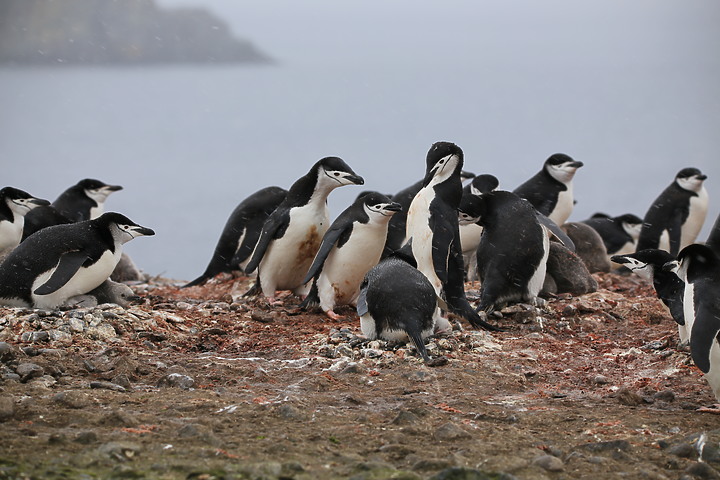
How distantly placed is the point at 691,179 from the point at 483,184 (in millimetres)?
3376

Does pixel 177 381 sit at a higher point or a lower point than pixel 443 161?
lower

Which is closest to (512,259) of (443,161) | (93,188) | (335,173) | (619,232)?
(443,161)

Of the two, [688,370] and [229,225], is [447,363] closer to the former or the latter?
[688,370]

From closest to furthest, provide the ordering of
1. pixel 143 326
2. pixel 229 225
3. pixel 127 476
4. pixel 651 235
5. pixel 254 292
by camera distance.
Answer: pixel 127 476
pixel 143 326
pixel 254 292
pixel 229 225
pixel 651 235

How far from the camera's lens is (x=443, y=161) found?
6527 mm

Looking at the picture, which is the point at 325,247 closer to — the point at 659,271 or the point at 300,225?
the point at 300,225

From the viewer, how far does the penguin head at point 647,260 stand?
5754mm

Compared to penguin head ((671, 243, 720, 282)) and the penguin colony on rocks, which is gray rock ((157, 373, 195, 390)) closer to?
the penguin colony on rocks

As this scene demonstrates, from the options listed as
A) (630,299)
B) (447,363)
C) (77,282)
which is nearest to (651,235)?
(630,299)

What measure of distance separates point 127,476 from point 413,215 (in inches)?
160

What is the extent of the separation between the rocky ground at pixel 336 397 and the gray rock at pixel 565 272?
0.40 m

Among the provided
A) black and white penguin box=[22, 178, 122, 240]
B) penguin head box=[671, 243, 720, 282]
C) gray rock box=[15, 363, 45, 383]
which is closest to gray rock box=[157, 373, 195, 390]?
gray rock box=[15, 363, 45, 383]

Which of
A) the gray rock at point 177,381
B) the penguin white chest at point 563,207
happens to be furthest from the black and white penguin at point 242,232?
the gray rock at point 177,381

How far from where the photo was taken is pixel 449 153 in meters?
6.54
